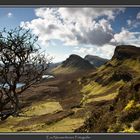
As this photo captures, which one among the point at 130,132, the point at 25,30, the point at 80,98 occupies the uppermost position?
the point at 25,30

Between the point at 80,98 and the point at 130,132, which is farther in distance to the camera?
the point at 80,98

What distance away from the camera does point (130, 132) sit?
11.1 metres

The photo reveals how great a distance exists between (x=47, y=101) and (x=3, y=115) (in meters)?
1.00

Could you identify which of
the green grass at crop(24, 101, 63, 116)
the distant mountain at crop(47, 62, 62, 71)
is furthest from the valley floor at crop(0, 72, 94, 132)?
the distant mountain at crop(47, 62, 62, 71)

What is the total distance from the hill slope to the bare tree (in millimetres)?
1071

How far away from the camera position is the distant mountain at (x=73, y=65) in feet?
38.0

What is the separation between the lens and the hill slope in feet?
36.9

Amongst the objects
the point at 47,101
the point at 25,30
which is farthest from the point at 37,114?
the point at 25,30

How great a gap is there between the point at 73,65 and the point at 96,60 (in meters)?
0.50

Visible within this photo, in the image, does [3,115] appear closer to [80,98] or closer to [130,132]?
[80,98]

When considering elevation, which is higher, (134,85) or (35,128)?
(134,85)

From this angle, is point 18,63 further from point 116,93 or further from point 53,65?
point 116,93

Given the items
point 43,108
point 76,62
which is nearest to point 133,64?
point 76,62

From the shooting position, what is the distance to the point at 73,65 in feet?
38.3
